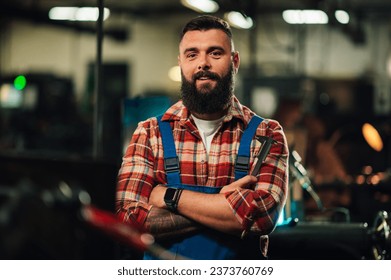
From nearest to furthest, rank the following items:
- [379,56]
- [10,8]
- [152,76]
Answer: [10,8]
[379,56]
[152,76]

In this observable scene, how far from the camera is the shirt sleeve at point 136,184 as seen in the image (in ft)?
7.85

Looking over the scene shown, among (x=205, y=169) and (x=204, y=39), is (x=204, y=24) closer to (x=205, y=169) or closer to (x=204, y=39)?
(x=204, y=39)

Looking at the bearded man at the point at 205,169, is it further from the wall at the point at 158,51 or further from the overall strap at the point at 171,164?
the wall at the point at 158,51

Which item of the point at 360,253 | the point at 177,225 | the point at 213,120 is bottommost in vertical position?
the point at 360,253

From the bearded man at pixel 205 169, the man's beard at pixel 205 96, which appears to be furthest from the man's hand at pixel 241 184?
the man's beard at pixel 205 96

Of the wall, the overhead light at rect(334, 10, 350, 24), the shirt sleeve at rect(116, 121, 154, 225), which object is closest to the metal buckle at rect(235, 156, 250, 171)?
the shirt sleeve at rect(116, 121, 154, 225)

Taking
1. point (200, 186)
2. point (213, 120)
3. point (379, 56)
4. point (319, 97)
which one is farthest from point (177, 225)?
point (379, 56)

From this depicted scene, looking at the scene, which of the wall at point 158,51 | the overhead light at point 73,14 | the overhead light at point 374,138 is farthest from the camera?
the wall at point 158,51

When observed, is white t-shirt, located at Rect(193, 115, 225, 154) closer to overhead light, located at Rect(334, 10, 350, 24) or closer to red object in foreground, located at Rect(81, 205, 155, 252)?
red object in foreground, located at Rect(81, 205, 155, 252)

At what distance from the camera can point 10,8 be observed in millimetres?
14945
